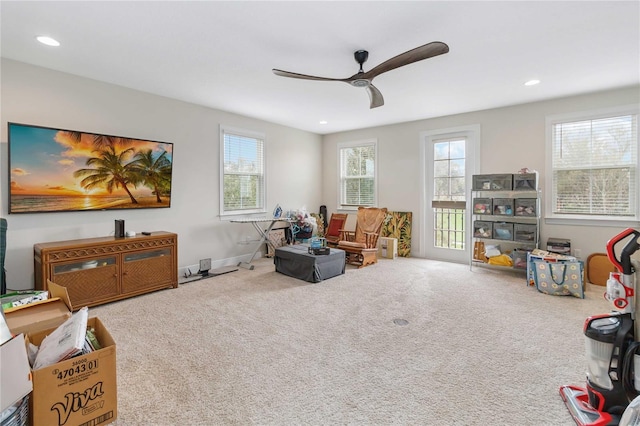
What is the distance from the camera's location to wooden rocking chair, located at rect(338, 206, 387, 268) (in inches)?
206

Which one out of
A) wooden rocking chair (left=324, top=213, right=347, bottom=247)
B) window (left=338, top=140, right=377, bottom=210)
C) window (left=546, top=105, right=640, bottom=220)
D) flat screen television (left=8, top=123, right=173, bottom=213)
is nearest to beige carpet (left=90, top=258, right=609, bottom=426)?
flat screen television (left=8, top=123, right=173, bottom=213)

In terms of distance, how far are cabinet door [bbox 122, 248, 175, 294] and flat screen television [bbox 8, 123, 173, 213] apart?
2.47 feet

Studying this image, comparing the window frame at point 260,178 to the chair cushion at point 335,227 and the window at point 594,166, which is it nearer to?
the chair cushion at point 335,227

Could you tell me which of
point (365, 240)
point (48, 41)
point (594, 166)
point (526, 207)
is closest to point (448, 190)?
point (526, 207)

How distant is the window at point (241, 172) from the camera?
17.2 feet

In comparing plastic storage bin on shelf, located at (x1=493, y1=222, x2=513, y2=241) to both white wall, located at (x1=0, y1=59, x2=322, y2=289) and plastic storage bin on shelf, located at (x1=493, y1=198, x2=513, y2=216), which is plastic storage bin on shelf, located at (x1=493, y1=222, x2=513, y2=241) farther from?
white wall, located at (x1=0, y1=59, x2=322, y2=289)

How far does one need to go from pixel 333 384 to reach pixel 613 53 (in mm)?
4038

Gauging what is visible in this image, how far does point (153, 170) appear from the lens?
423 cm

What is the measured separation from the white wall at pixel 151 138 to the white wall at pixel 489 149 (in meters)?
1.65

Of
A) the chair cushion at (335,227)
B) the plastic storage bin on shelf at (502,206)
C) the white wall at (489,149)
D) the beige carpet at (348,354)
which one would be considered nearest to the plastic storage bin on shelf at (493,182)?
the plastic storage bin on shelf at (502,206)

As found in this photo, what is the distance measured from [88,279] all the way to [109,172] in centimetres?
134

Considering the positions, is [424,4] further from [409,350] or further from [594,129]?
[594,129]

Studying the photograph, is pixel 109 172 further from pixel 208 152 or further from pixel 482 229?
pixel 482 229

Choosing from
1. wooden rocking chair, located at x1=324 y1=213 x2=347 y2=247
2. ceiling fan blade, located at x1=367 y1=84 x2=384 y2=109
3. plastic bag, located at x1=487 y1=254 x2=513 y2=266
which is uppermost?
ceiling fan blade, located at x1=367 y1=84 x2=384 y2=109
